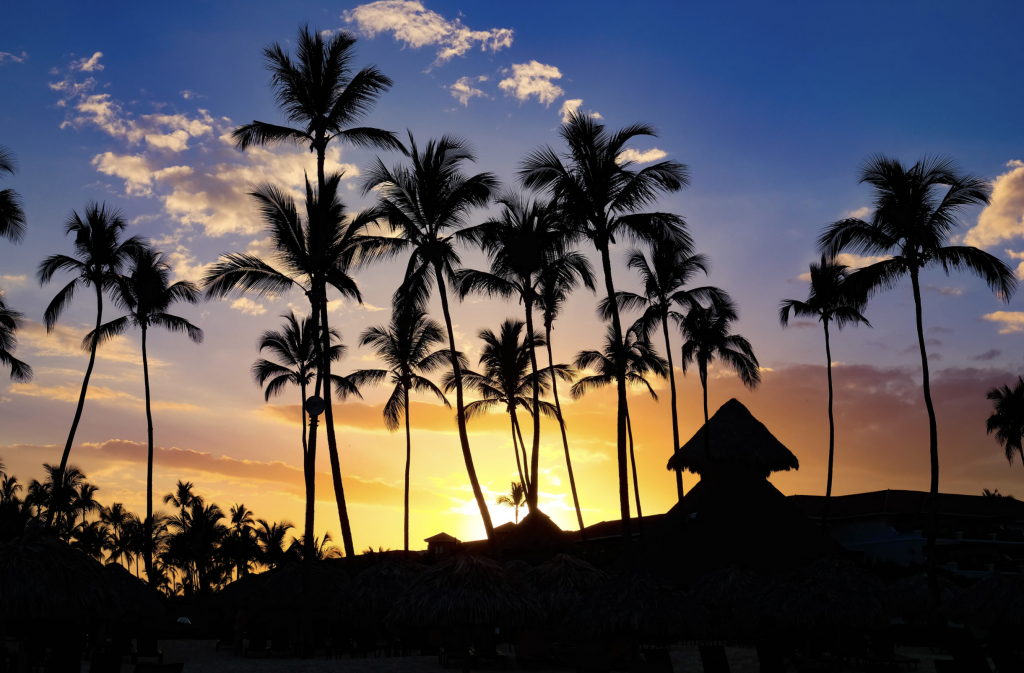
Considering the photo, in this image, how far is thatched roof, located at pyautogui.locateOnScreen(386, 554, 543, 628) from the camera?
1855 cm

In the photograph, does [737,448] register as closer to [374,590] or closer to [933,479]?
[933,479]

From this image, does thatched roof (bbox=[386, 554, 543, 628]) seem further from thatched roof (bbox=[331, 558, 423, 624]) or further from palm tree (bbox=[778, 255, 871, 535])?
Result: palm tree (bbox=[778, 255, 871, 535])

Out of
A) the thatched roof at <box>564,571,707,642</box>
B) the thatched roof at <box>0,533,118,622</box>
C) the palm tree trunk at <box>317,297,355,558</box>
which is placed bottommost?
the thatched roof at <box>564,571,707,642</box>

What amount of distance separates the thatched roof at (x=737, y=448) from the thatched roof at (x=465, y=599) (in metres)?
17.3

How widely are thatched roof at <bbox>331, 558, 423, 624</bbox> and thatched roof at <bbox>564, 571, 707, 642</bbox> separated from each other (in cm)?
624

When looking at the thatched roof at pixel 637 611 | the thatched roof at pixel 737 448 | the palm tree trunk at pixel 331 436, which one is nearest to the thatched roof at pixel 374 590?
the palm tree trunk at pixel 331 436

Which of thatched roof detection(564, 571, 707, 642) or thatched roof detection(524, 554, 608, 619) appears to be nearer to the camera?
thatched roof detection(564, 571, 707, 642)

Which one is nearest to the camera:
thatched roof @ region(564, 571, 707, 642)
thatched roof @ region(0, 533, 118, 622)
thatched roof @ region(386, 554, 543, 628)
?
thatched roof @ region(0, 533, 118, 622)

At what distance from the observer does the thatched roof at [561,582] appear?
23.3 m

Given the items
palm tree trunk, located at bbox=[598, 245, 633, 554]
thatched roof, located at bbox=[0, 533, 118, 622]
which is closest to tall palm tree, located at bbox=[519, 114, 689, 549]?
palm tree trunk, located at bbox=[598, 245, 633, 554]

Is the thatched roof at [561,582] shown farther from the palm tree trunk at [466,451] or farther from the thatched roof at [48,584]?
the thatched roof at [48,584]

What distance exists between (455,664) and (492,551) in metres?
3.20

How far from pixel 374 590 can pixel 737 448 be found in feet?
57.6

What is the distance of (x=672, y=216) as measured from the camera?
2223 cm
